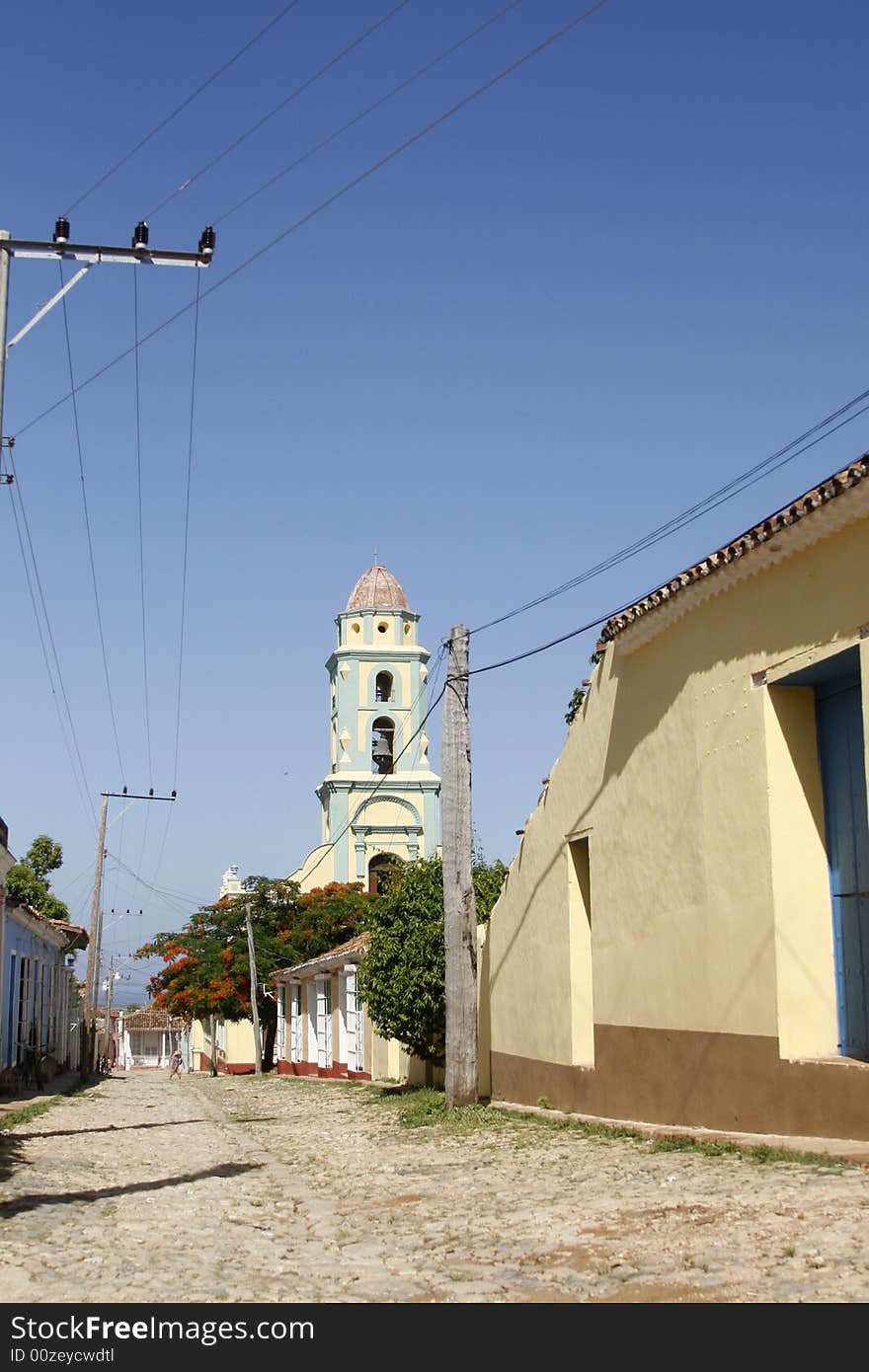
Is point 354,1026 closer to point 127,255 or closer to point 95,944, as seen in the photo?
point 95,944

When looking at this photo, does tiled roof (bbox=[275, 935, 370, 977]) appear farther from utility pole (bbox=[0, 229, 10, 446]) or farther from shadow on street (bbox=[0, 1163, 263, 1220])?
utility pole (bbox=[0, 229, 10, 446])

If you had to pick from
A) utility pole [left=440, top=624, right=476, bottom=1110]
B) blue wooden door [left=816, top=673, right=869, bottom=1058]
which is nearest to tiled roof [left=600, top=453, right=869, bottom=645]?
blue wooden door [left=816, top=673, right=869, bottom=1058]

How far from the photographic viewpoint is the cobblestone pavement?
614cm

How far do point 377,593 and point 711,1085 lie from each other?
1515 inches

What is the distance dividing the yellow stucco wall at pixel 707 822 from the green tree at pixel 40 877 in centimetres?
2310

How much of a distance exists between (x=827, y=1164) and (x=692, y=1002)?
3120 mm

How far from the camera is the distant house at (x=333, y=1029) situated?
27484 mm

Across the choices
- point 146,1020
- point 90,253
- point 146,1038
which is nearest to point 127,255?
point 90,253

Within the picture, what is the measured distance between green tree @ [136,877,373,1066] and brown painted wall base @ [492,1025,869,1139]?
86.7 ft

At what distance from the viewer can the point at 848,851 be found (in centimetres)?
1030

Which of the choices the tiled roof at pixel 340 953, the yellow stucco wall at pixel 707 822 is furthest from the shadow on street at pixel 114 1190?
the tiled roof at pixel 340 953

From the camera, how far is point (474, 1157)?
11.9m

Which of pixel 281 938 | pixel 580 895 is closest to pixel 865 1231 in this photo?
pixel 580 895
